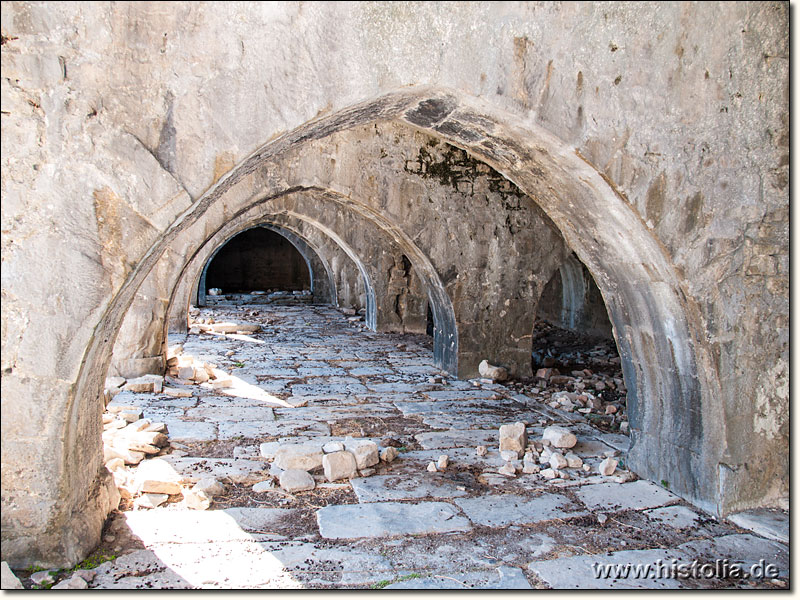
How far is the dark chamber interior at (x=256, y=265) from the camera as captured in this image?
23.4 meters

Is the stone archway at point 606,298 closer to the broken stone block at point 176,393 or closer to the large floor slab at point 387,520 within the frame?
the large floor slab at point 387,520

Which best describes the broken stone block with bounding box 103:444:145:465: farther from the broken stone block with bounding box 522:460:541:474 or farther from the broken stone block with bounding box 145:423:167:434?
the broken stone block with bounding box 522:460:541:474

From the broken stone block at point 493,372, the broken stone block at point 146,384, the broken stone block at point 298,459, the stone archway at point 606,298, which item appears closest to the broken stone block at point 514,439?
the stone archway at point 606,298

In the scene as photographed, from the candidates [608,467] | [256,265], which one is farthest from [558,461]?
[256,265]

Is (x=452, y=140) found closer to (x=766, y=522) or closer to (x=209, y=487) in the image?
(x=209, y=487)

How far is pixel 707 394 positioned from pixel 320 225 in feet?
26.6

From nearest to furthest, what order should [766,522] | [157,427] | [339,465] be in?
[766,522], [339,465], [157,427]

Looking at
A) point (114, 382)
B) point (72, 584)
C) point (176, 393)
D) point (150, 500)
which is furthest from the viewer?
point (114, 382)

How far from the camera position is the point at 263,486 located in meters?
3.89

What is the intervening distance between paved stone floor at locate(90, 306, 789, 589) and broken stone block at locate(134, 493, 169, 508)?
0.19ft

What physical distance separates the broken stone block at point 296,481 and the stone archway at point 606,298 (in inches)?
42.9

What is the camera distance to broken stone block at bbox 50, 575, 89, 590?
102 inches

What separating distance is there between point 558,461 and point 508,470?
0.35 meters

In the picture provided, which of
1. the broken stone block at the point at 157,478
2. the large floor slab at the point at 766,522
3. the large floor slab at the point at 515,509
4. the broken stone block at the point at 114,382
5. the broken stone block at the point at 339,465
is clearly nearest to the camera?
the large floor slab at the point at 766,522
